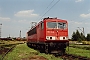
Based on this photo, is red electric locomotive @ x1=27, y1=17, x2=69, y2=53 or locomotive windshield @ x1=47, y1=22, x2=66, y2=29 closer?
red electric locomotive @ x1=27, y1=17, x2=69, y2=53

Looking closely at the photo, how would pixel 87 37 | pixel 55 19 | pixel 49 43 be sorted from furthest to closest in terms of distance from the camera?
1. pixel 87 37
2. pixel 55 19
3. pixel 49 43

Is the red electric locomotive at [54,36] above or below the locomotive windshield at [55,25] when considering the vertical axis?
below

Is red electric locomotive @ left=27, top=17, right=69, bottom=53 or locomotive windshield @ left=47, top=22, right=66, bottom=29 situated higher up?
locomotive windshield @ left=47, top=22, right=66, bottom=29

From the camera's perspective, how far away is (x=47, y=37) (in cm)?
1738

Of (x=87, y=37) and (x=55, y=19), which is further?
(x=87, y=37)

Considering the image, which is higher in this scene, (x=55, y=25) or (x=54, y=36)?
(x=55, y=25)

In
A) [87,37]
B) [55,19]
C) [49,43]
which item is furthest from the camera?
[87,37]

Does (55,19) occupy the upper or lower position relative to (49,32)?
upper

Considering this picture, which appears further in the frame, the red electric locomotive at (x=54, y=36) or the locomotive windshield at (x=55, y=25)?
the locomotive windshield at (x=55, y=25)

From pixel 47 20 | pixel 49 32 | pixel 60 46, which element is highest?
pixel 47 20

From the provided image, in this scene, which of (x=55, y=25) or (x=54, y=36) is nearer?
(x=54, y=36)

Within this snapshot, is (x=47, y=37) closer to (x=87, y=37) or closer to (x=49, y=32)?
(x=49, y=32)

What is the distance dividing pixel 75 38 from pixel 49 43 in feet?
263

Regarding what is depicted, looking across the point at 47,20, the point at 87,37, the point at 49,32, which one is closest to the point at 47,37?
the point at 49,32
